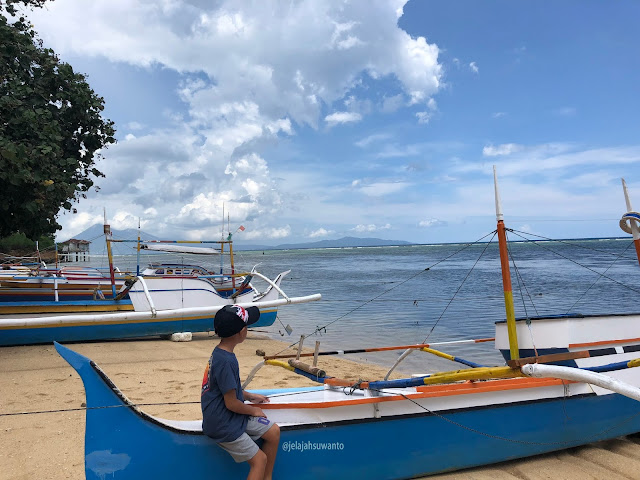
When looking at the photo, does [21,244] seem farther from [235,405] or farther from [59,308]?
[235,405]

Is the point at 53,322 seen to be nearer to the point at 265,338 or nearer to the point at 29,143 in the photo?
the point at 29,143

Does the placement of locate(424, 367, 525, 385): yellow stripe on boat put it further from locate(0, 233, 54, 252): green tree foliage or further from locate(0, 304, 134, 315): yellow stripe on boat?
locate(0, 233, 54, 252): green tree foliage

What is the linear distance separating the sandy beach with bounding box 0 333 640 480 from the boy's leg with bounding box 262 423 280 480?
1658 millimetres

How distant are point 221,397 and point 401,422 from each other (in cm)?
167

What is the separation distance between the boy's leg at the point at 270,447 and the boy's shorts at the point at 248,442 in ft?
0.13

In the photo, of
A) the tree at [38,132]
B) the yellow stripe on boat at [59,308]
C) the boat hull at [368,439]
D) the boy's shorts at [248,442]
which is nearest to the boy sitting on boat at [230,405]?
the boy's shorts at [248,442]

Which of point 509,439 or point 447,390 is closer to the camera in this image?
point 447,390

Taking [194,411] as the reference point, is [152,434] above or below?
above

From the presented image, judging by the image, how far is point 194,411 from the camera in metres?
6.07

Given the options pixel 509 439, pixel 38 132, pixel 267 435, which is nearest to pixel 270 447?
pixel 267 435

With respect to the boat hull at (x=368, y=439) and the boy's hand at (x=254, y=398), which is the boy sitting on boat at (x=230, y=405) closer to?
the boat hull at (x=368, y=439)

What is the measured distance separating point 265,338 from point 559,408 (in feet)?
35.7

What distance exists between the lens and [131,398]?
22.2 ft

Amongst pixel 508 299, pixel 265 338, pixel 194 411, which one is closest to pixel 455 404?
pixel 508 299
